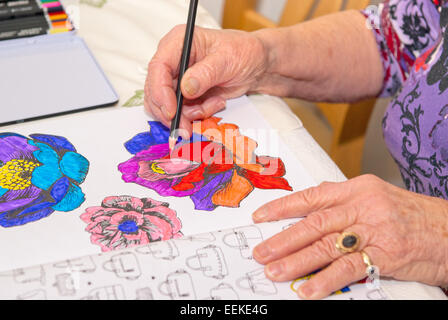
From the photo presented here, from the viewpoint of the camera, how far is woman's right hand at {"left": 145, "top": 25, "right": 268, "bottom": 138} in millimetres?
686

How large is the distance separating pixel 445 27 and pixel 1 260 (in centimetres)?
64

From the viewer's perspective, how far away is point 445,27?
0.71 m

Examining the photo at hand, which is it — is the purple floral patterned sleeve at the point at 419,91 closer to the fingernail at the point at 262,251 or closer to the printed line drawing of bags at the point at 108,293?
the fingernail at the point at 262,251

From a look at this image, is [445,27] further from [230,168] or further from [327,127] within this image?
[327,127]

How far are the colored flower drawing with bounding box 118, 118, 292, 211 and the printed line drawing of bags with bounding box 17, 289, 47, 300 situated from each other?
18 cm

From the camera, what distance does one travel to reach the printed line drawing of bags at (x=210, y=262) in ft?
1.57

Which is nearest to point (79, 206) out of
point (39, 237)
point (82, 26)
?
point (39, 237)

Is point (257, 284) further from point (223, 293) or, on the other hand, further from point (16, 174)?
point (16, 174)

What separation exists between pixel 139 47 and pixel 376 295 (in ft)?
1.86

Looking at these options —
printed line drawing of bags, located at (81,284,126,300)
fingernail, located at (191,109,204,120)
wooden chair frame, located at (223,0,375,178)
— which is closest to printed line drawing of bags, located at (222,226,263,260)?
printed line drawing of bags, located at (81,284,126,300)

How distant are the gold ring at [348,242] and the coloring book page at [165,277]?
37 millimetres

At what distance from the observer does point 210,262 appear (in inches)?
19.2

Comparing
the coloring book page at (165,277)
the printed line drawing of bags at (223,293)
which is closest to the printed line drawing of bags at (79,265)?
the coloring book page at (165,277)

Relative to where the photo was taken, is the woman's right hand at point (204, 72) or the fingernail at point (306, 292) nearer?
the fingernail at point (306, 292)
